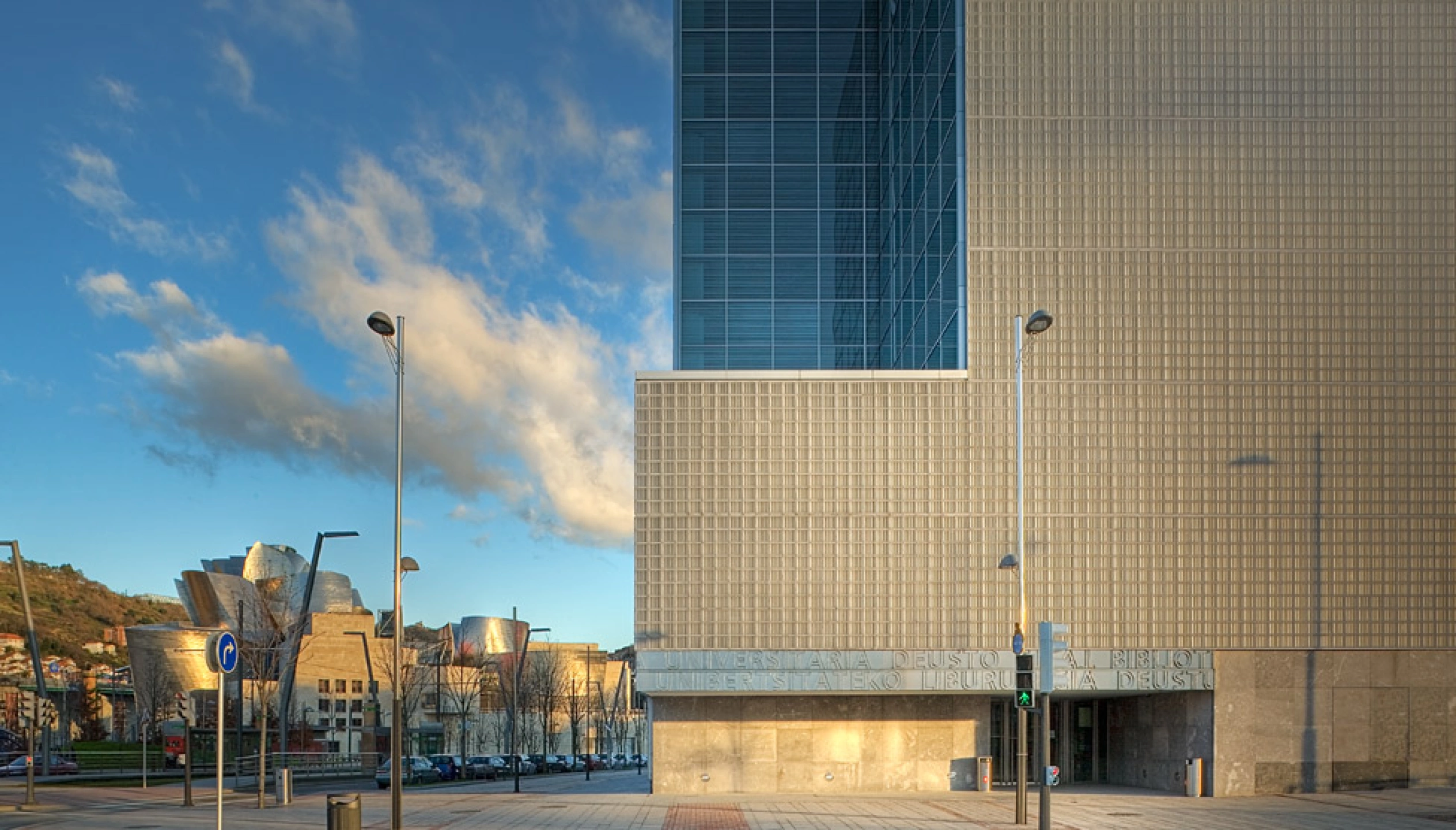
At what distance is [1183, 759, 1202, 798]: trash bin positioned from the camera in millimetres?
33531

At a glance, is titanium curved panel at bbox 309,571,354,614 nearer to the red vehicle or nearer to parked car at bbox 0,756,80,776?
the red vehicle

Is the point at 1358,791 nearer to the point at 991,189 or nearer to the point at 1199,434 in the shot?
the point at 1199,434

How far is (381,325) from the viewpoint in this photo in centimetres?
2525

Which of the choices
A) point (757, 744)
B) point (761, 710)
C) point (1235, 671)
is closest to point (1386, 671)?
point (1235, 671)

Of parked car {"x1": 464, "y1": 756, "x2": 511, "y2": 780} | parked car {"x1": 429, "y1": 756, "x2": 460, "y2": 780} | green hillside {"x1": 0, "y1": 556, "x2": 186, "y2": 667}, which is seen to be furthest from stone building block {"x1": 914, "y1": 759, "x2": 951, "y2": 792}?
green hillside {"x1": 0, "y1": 556, "x2": 186, "y2": 667}

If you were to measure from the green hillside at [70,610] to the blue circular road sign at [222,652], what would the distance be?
133 meters

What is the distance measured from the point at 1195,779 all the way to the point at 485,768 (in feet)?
151

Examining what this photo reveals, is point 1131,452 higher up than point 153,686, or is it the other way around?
point 1131,452

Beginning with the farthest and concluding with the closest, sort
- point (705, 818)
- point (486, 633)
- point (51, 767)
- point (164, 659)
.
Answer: point (486, 633) < point (164, 659) < point (51, 767) < point (705, 818)

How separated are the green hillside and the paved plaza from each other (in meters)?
115

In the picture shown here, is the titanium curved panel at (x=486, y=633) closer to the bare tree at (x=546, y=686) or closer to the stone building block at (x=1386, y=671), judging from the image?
the bare tree at (x=546, y=686)

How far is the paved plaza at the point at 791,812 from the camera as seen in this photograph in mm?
25734

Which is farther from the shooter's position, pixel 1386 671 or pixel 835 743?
pixel 835 743

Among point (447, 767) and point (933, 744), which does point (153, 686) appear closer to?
point (447, 767)
